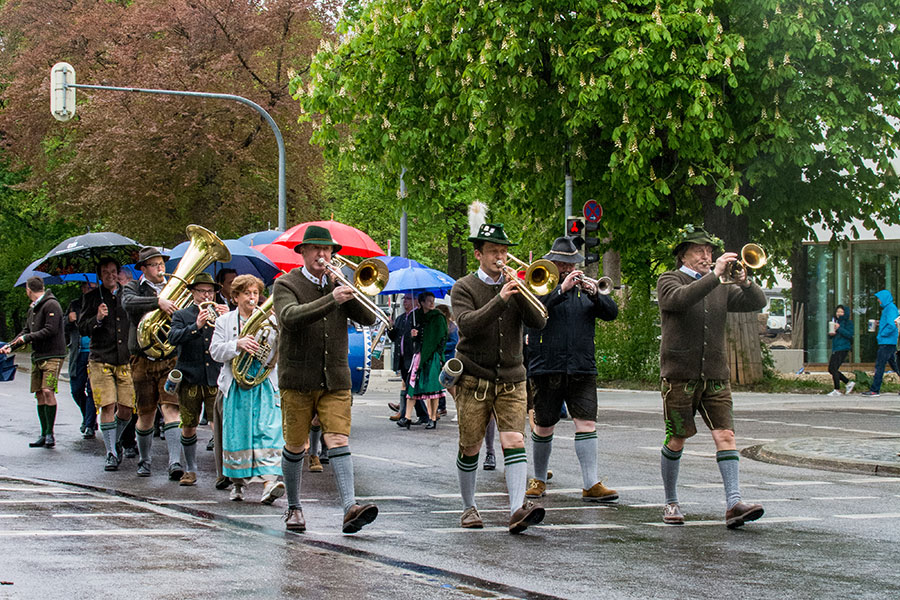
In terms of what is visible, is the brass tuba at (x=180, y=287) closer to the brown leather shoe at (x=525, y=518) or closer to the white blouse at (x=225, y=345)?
the white blouse at (x=225, y=345)

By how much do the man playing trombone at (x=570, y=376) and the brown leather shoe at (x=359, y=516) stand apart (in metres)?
2.23

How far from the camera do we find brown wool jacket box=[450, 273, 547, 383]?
8.51m

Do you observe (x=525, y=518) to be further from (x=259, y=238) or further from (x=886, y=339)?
(x=886, y=339)

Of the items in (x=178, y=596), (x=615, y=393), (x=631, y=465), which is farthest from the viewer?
(x=615, y=393)

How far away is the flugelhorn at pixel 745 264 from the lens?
339 inches

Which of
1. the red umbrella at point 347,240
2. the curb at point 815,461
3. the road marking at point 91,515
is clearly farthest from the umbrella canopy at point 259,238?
the road marking at point 91,515

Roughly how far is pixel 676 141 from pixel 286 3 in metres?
16.0

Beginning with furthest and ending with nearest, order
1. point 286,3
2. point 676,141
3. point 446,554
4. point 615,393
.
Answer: point 286,3 → point 615,393 → point 676,141 → point 446,554

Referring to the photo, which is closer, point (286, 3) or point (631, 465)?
point (631, 465)

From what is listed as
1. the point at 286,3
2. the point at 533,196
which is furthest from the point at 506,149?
the point at 286,3

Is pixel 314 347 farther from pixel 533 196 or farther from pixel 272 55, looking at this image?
pixel 272 55

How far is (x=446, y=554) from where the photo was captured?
Answer: 290 inches

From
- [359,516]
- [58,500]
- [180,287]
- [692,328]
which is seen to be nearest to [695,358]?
[692,328]

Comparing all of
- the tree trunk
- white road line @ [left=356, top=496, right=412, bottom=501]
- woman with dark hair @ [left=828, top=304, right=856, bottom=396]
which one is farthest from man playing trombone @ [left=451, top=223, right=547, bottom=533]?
woman with dark hair @ [left=828, top=304, right=856, bottom=396]
